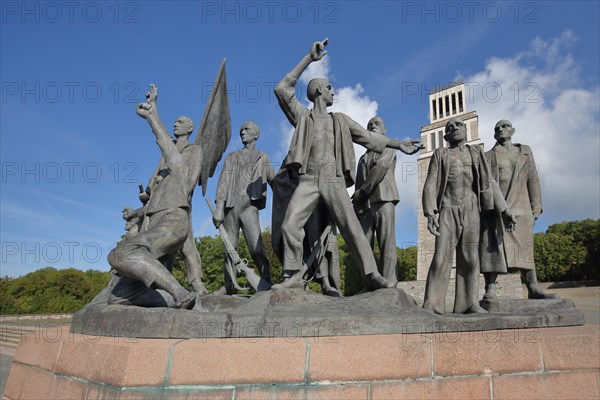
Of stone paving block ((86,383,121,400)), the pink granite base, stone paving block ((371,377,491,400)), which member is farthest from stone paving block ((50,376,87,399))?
stone paving block ((371,377,491,400))

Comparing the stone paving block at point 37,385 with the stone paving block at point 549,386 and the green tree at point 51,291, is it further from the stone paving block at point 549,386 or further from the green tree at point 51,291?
the green tree at point 51,291

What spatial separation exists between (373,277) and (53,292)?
4719 cm

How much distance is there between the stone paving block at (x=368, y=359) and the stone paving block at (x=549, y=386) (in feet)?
2.33

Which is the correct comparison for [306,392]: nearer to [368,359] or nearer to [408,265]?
[368,359]

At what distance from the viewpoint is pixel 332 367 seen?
3.46 metres

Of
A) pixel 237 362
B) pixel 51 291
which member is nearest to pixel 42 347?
pixel 237 362

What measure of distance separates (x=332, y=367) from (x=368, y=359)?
30 cm

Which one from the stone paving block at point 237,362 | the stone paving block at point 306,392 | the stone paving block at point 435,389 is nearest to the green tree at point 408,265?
the stone paving block at point 435,389

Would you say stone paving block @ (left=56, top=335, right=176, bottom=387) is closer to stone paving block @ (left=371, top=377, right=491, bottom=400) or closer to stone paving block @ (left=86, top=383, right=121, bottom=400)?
stone paving block @ (left=86, top=383, right=121, bottom=400)

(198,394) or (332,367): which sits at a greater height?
(332,367)

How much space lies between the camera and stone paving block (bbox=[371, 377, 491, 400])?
347cm

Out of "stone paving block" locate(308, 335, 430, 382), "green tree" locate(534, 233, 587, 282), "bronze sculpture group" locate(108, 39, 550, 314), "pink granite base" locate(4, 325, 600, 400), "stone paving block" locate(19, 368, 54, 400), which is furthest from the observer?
"green tree" locate(534, 233, 587, 282)

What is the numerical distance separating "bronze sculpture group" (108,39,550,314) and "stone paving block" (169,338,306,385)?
910 mm

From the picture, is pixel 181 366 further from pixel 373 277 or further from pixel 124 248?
pixel 373 277
